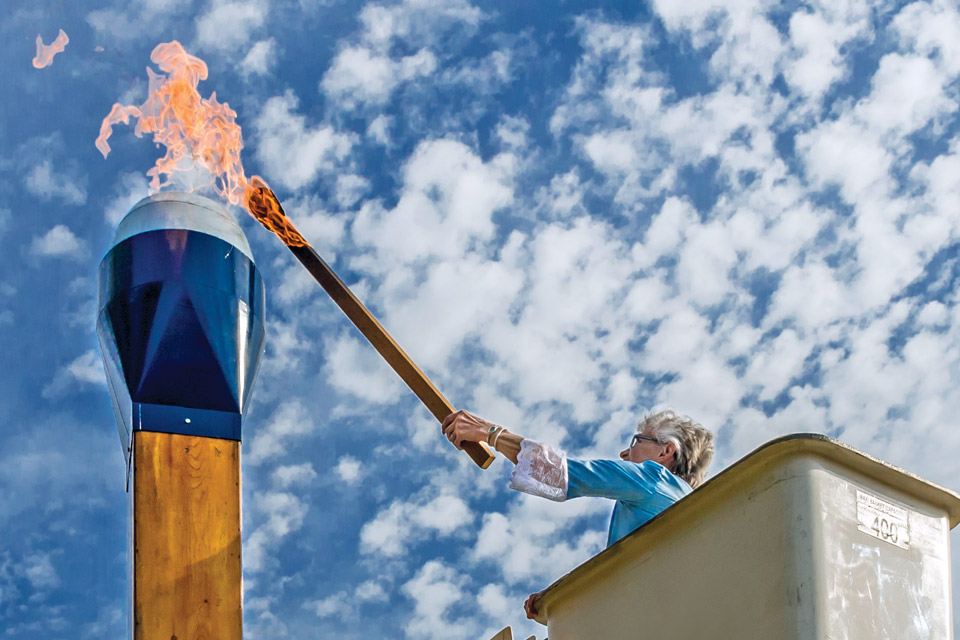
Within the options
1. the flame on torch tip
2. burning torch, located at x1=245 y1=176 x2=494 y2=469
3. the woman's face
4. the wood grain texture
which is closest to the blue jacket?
the woman's face

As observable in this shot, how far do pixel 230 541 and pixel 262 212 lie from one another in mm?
2296

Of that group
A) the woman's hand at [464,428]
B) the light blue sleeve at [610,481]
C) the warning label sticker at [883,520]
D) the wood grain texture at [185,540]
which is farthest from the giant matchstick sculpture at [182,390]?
the warning label sticker at [883,520]

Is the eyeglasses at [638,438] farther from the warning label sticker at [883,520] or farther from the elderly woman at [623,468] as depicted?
the warning label sticker at [883,520]

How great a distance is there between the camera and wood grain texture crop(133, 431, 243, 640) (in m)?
6.25

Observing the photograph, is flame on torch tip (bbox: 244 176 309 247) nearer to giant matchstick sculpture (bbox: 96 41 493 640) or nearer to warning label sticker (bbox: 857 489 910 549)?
giant matchstick sculpture (bbox: 96 41 493 640)

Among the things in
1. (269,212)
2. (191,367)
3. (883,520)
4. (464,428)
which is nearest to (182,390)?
(191,367)

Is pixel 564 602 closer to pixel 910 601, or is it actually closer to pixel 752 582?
pixel 752 582

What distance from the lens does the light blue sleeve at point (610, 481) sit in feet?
18.2

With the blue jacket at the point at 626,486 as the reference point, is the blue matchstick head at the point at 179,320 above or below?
above

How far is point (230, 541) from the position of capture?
6625 millimetres

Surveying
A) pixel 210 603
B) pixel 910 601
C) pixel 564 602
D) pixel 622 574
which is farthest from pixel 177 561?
pixel 910 601

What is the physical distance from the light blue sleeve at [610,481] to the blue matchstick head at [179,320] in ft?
8.03

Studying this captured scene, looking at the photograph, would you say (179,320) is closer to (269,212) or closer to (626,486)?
(269,212)

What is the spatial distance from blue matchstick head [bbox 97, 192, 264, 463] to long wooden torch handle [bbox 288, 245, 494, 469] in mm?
509
